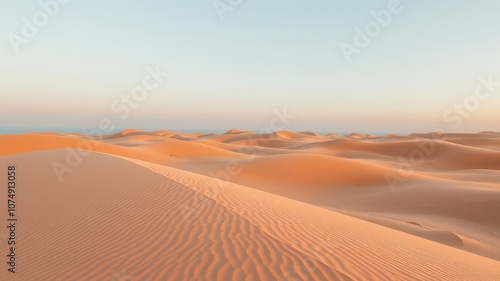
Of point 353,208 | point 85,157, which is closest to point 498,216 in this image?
point 353,208

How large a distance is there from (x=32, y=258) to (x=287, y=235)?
3.97 meters

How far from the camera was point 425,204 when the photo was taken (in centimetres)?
1309

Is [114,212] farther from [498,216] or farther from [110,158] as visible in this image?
[498,216]

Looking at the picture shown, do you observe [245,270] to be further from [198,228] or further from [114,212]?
[114,212]

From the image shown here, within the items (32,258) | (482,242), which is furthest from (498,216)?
(32,258)

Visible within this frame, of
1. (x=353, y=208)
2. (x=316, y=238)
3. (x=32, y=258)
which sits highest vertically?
(x=316, y=238)

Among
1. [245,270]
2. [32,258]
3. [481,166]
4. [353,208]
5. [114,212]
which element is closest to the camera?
[245,270]

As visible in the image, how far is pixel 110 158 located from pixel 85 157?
138 cm

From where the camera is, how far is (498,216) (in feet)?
37.1

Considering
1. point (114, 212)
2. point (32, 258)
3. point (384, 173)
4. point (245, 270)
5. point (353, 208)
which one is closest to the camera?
point (245, 270)

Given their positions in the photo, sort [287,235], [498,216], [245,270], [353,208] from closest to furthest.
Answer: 1. [245,270]
2. [287,235]
3. [498,216]
4. [353,208]

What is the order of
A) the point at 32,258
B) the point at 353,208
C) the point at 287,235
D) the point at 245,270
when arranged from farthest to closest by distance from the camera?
the point at 353,208 < the point at 287,235 < the point at 32,258 < the point at 245,270

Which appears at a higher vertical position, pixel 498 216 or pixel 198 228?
pixel 198 228

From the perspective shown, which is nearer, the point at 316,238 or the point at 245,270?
the point at 245,270
